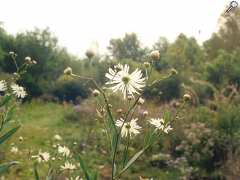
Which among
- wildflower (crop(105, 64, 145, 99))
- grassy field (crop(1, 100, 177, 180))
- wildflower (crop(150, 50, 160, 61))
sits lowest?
wildflower (crop(105, 64, 145, 99))

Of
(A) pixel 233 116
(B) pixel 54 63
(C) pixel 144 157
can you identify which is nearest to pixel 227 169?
(A) pixel 233 116

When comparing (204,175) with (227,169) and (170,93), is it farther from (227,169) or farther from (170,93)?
(170,93)

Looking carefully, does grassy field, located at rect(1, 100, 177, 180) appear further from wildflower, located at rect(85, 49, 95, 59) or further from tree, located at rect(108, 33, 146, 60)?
tree, located at rect(108, 33, 146, 60)

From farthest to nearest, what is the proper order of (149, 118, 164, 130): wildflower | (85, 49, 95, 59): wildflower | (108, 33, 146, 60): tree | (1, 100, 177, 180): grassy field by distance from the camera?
(108, 33, 146, 60): tree
(1, 100, 177, 180): grassy field
(149, 118, 164, 130): wildflower
(85, 49, 95, 59): wildflower

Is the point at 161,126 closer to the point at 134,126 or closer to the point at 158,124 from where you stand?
the point at 158,124

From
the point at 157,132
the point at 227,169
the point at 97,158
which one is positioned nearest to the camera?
the point at 157,132

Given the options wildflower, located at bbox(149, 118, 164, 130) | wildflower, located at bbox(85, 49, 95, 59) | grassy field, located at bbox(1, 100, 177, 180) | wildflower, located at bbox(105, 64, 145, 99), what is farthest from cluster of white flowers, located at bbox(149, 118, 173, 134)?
grassy field, located at bbox(1, 100, 177, 180)
